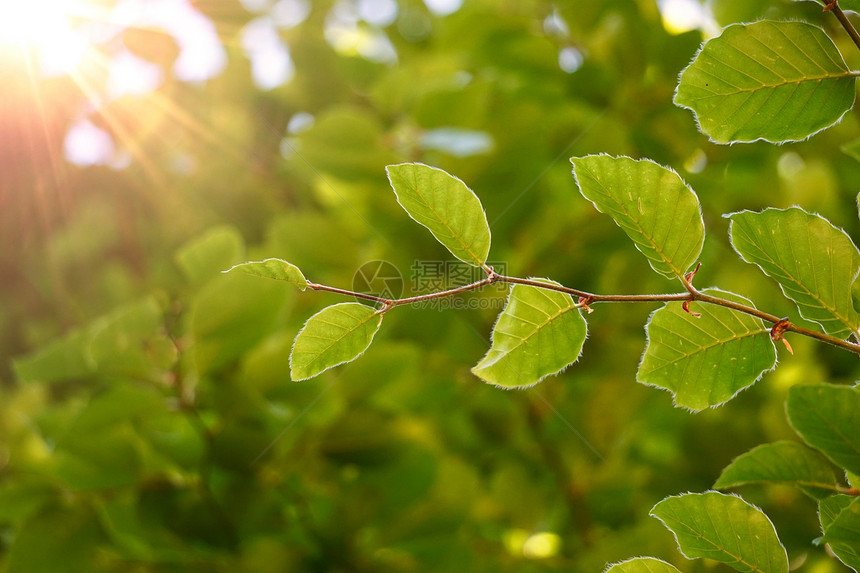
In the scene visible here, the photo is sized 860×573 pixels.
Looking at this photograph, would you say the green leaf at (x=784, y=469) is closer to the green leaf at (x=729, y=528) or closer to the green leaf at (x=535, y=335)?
the green leaf at (x=729, y=528)

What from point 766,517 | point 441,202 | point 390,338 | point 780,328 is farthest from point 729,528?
point 390,338

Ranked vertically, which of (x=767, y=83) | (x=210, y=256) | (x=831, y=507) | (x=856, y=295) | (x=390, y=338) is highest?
(x=767, y=83)

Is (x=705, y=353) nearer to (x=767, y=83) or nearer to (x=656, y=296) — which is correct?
(x=656, y=296)

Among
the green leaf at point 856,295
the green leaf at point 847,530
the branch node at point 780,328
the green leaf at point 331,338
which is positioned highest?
the green leaf at point 331,338

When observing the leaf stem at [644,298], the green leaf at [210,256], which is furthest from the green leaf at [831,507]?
the green leaf at [210,256]

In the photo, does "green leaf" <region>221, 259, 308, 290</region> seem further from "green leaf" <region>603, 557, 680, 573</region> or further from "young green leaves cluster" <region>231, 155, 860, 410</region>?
"green leaf" <region>603, 557, 680, 573</region>

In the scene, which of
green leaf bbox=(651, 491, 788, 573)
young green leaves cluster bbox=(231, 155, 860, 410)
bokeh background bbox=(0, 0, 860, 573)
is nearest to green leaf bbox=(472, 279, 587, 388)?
young green leaves cluster bbox=(231, 155, 860, 410)
